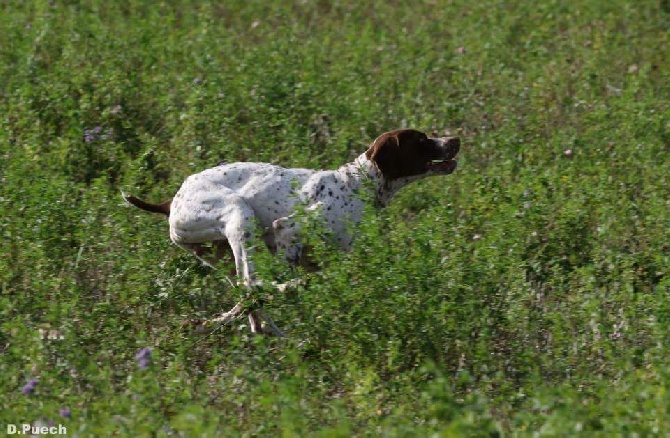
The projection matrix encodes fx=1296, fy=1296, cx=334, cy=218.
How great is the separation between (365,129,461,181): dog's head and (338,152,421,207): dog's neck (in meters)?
0.02

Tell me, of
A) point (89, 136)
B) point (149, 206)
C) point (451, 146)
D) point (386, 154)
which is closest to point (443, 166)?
point (451, 146)

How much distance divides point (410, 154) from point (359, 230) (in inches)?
31.4

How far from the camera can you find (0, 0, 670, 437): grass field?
15.7 feet

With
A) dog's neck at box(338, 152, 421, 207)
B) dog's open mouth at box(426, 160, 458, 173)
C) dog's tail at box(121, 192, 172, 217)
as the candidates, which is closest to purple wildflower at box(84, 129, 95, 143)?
dog's tail at box(121, 192, 172, 217)

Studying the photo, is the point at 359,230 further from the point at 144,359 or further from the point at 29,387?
the point at 29,387

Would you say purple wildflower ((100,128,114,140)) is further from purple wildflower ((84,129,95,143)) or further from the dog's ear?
the dog's ear

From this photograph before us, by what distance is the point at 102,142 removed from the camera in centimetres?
796

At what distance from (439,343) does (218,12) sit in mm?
6567

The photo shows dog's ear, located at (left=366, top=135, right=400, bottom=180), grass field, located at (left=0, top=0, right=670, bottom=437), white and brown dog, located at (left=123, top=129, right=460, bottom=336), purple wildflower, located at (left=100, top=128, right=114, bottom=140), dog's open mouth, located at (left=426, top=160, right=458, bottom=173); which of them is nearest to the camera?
grass field, located at (left=0, top=0, right=670, bottom=437)

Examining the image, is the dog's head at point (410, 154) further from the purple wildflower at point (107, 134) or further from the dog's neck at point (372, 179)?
the purple wildflower at point (107, 134)

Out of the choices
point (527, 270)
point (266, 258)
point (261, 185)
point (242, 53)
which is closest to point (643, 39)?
point (242, 53)

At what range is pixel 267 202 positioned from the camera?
610cm

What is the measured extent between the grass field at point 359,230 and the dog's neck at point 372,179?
114mm

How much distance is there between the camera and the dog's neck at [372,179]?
619 centimetres
